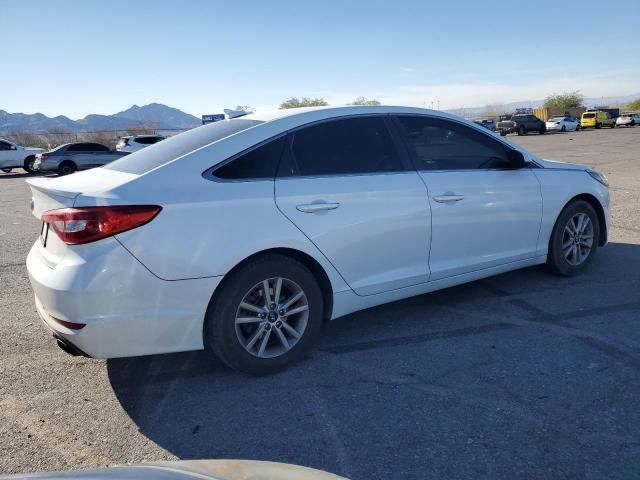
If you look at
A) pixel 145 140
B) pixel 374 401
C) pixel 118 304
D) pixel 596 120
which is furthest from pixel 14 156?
pixel 596 120

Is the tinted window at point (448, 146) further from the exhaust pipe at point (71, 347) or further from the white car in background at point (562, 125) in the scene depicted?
the white car in background at point (562, 125)

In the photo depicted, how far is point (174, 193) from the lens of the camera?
3119 mm

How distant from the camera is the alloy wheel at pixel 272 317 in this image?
3.41 m

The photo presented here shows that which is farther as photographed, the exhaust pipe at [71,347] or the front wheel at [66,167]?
the front wheel at [66,167]

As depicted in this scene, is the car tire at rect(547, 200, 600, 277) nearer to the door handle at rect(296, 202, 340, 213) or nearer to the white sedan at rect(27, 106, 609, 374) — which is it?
the white sedan at rect(27, 106, 609, 374)

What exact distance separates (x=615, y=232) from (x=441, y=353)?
15.7ft

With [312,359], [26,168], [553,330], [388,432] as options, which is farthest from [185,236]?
[26,168]

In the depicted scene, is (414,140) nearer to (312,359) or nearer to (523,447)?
(312,359)

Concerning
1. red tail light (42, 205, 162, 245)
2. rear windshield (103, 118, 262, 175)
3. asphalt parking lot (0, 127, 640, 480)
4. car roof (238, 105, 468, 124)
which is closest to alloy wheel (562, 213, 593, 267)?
asphalt parking lot (0, 127, 640, 480)

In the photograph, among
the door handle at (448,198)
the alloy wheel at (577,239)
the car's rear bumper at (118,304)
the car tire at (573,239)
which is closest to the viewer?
the car's rear bumper at (118,304)

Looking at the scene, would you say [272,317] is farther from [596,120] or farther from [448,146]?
[596,120]

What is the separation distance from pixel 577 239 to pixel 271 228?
3.47m

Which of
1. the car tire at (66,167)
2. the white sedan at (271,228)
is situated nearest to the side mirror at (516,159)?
the white sedan at (271,228)

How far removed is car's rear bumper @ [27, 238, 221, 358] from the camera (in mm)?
2930
